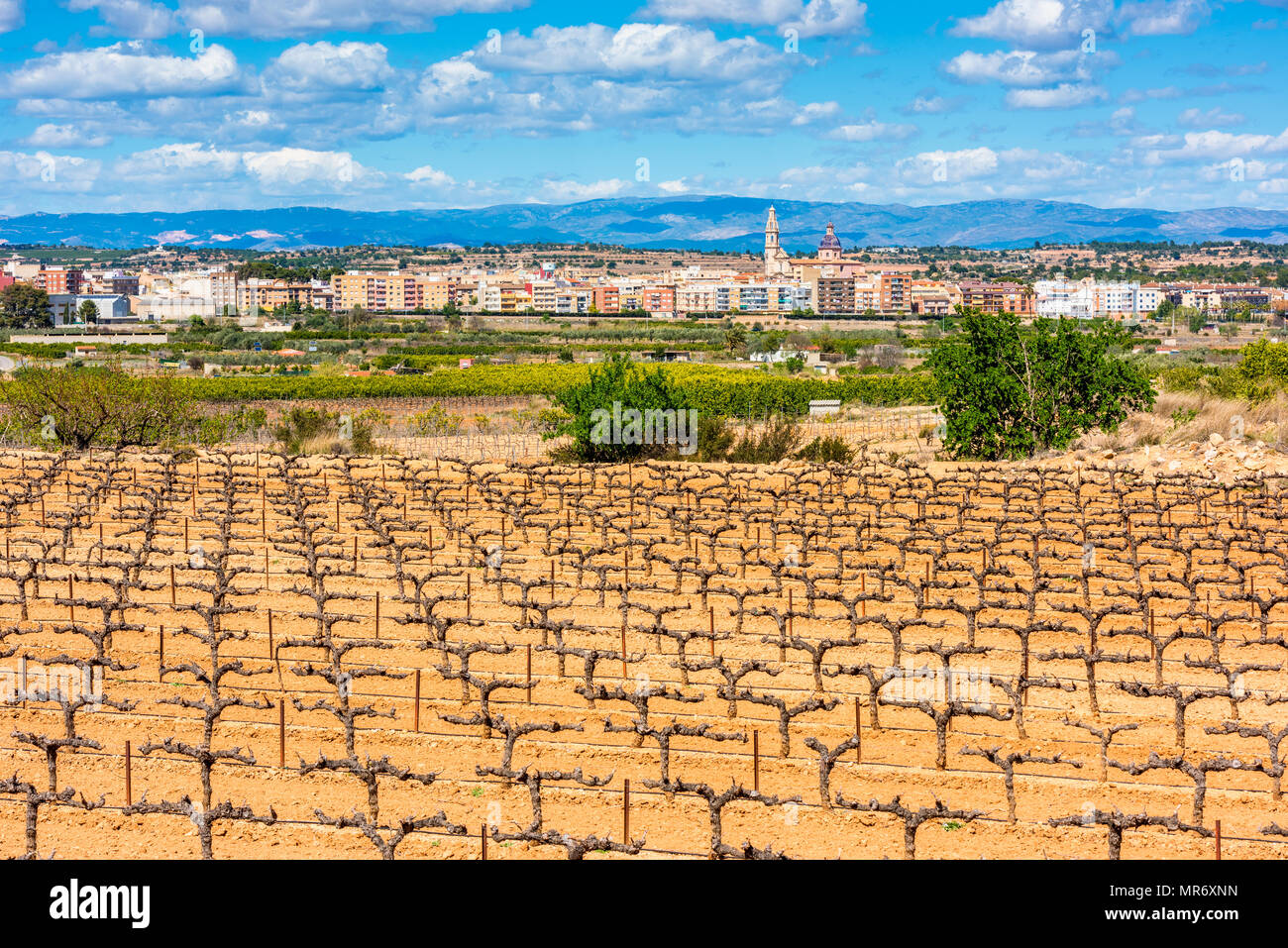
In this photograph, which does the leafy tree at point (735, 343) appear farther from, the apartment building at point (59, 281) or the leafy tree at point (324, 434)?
the apartment building at point (59, 281)

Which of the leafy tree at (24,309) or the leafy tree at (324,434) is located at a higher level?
the leafy tree at (24,309)

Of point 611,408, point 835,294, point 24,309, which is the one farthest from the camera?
point 835,294

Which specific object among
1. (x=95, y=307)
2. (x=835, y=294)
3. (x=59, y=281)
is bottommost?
(x=95, y=307)

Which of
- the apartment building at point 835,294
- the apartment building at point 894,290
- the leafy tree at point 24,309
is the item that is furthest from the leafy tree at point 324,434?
the apartment building at point 835,294

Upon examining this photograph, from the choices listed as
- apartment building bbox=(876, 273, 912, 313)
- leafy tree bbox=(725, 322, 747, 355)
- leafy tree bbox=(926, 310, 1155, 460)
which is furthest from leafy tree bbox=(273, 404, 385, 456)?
apartment building bbox=(876, 273, 912, 313)

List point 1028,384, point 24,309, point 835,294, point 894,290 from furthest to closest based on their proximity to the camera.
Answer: point 835,294 → point 894,290 → point 24,309 → point 1028,384

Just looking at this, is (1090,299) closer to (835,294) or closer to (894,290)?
(894,290)

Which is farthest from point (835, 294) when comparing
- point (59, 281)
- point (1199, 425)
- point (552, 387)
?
point (1199, 425)
